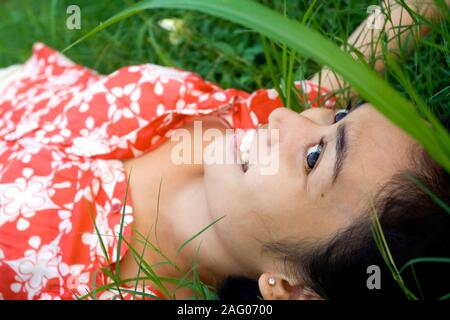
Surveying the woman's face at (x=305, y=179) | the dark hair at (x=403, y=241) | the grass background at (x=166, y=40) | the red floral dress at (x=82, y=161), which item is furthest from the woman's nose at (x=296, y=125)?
the grass background at (x=166, y=40)

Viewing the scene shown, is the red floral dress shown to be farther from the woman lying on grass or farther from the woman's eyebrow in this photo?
the woman's eyebrow

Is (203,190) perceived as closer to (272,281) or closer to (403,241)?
(272,281)

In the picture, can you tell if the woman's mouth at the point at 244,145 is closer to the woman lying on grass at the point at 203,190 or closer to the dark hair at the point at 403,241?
the woman lying on grass at the point at 203,190

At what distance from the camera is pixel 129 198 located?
1.32 meters

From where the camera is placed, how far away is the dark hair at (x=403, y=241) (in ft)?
2.82

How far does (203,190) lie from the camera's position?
124cm

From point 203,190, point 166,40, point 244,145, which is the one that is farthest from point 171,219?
point 166,40

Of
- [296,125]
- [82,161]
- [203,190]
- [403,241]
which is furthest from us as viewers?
[82,161]

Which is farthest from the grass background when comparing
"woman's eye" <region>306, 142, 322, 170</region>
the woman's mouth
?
"woman's eye" <region>306, 142, 322, 170</region>

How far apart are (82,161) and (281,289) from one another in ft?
2.04

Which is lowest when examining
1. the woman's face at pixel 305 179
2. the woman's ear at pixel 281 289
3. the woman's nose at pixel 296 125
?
the woman's ear at pixel 281 289

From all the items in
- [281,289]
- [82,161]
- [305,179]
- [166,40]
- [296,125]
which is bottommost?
[281,289]

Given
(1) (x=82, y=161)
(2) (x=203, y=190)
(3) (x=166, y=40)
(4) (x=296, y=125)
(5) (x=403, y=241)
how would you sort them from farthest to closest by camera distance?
(3) (x=166, y=40)
(1) (x=82, y=161)
(2) (x=203, y=190)
(4) (x=296, y=125)
(5) (x=403, y=241)
